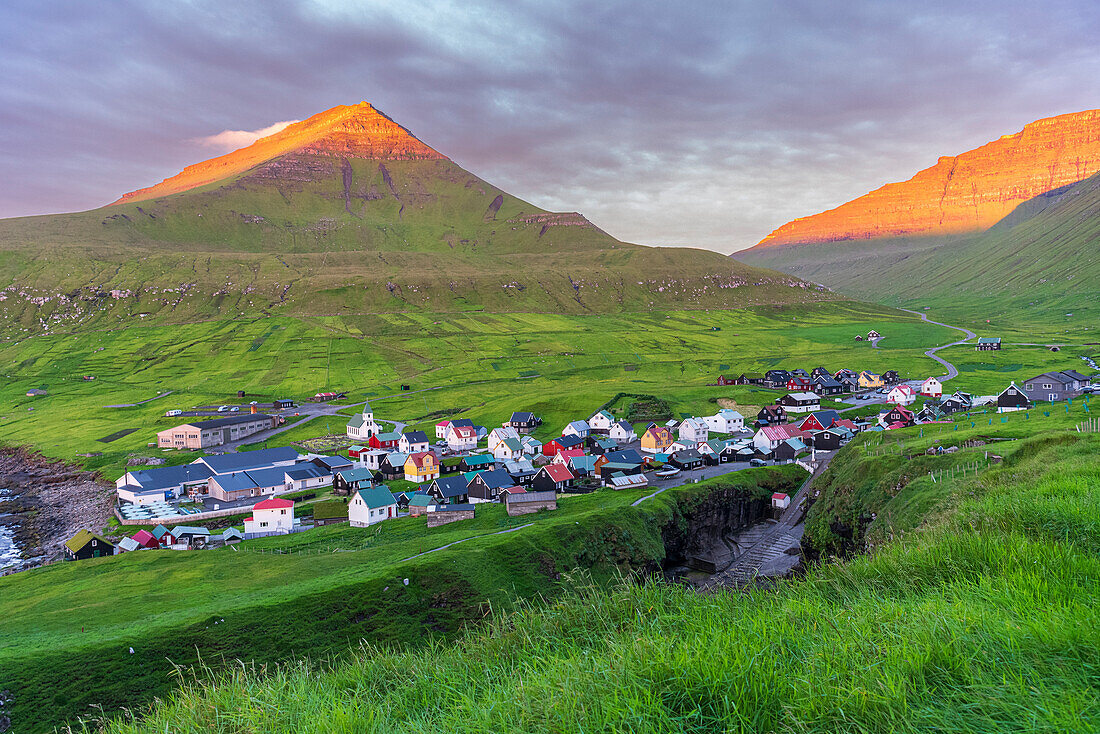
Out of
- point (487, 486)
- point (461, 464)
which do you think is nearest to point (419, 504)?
point (487, 486)

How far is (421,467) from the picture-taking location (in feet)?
262

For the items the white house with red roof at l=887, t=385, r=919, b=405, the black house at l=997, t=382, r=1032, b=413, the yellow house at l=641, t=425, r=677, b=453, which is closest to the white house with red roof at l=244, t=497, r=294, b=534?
the yellow house at l=641, t=425, r=677, b=453

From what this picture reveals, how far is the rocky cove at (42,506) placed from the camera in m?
62.5

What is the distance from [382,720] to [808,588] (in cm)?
758

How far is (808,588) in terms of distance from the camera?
394 inches

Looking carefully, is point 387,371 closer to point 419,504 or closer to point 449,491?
point 449,491

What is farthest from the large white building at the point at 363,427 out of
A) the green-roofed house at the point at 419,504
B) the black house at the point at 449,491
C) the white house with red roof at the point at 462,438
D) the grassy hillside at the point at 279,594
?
A: the grassy hillside at the point at 279,594

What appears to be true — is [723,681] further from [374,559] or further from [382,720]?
[374,559]

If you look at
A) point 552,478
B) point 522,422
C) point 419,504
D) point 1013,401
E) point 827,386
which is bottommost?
point 419,504

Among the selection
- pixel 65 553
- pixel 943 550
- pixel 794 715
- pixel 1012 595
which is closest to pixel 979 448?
pixel 943 550

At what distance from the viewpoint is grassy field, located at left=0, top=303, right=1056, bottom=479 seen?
4476 inches

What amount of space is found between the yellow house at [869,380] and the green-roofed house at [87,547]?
140 m

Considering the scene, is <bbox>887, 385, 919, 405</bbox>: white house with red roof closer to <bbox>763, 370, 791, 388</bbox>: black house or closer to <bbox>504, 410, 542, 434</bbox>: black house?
<bbox>763, 370, 791, 388</bbox>: black house

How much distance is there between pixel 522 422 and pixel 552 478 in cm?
3406
